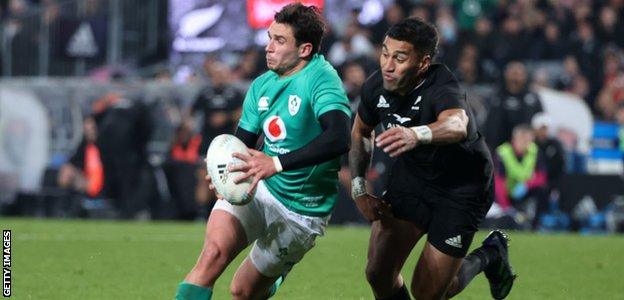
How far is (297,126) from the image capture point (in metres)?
7.36

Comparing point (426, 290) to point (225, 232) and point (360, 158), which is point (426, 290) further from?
point (225, 232)

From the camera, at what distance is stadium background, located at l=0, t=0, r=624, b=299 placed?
1811cm

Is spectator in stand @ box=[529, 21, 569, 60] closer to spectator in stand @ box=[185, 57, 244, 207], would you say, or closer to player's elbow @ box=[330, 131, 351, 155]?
spectator in stand @ box=[185, 57, 244, 207]

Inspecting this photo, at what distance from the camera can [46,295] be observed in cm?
912

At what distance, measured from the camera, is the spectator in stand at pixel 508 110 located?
1808 centimetres

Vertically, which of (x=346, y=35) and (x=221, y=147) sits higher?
(x=221, y=147)

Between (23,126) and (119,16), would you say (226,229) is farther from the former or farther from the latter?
(119,16)

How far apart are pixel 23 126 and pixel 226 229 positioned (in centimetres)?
1362

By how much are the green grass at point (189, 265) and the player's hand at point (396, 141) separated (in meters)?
3.17

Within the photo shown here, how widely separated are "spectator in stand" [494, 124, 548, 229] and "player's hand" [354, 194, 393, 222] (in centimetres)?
1015

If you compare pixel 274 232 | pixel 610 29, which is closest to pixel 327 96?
pixel 274 232

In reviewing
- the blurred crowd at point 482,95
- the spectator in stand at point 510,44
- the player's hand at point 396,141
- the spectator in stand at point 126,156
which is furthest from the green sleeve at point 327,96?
the spectator in stand at point 510,44

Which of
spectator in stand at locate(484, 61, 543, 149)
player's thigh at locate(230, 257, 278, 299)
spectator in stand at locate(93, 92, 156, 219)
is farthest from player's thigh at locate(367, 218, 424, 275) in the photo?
spectator in stand at locate(93, 92, 156, 219)

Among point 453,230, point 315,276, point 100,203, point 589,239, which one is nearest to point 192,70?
point 100,203
